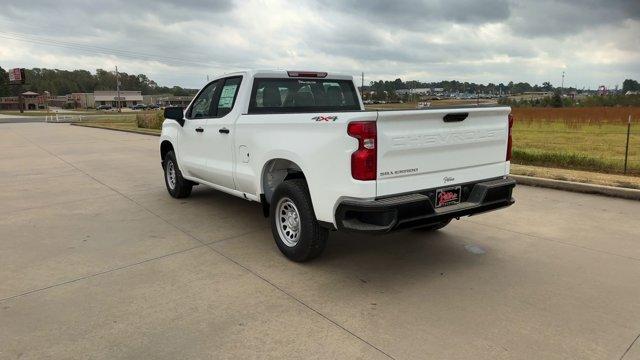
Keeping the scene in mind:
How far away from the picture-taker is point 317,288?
4031 mm

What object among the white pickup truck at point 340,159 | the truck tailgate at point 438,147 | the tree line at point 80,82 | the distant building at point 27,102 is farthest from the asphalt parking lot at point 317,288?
the tree line at point 80,82

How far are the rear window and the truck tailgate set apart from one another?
2016mm

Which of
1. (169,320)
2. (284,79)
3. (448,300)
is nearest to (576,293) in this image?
(448,300)

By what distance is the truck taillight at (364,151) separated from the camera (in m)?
3.67

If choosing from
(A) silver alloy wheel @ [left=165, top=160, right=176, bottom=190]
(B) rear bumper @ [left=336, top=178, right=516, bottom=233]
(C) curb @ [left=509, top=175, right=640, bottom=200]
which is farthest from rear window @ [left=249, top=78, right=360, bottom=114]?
(C) curb @ [left=509, top=175, right=640, bottom=200]

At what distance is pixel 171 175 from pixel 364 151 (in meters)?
4.88

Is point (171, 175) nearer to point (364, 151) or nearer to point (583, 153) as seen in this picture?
point (364, 151)

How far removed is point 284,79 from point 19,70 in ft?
345

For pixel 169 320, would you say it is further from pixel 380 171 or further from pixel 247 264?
pixel 380 171

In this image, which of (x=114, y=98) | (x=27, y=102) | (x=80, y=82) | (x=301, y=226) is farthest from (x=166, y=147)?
(x=80, y=82)

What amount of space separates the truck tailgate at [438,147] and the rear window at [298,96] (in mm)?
2016

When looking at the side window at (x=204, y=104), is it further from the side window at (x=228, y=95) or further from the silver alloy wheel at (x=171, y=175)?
the silver alloy wheel at (x=171, y=175)

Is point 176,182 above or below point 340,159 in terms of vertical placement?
below

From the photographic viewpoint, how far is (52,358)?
299 cm
